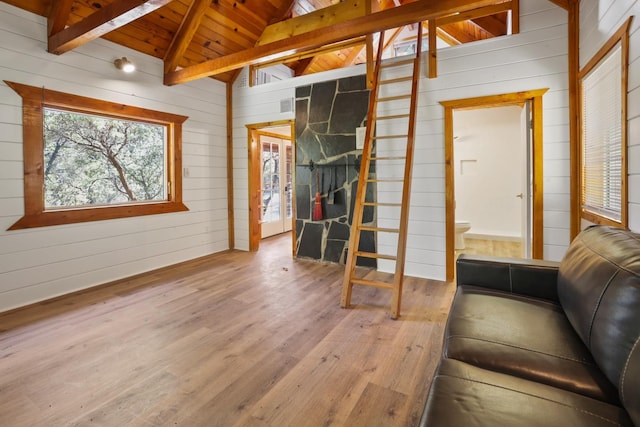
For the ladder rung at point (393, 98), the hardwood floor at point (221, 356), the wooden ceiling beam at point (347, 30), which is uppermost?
the wooden ceiling beam at point (347, 30)

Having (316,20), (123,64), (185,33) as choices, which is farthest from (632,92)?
(123,64)

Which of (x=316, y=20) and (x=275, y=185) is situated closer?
(x=316, y=20)

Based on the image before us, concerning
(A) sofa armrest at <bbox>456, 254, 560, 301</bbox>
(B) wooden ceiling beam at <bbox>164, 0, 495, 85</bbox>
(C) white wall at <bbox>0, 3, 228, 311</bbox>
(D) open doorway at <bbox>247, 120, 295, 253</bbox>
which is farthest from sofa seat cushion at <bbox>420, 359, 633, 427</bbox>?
(D) open doorway at <bbox>247, 120, 295, 253</bbox>

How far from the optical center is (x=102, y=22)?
2.72m

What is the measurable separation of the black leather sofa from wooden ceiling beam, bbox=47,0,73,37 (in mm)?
4102

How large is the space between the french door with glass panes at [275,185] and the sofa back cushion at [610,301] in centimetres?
507

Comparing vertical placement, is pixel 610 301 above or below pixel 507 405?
above

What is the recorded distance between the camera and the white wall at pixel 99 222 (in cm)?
299

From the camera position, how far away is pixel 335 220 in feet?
14.5

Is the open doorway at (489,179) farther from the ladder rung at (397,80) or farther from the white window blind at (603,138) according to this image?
the white window blind at (603,138)

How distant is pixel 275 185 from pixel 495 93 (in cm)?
414

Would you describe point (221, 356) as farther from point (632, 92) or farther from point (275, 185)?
point (275, 185)

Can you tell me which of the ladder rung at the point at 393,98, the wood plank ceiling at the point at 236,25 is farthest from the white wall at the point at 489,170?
the ladder rung at the point at 393,98

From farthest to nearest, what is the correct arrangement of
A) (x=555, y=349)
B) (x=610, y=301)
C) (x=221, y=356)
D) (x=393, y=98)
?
(x=393, y=98)
(x=221, y=356)
(x=555, y=349)
(x=610, y=301)
